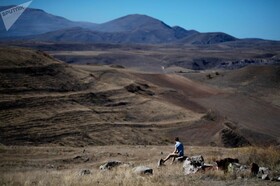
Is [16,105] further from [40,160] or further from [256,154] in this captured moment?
[256,154]

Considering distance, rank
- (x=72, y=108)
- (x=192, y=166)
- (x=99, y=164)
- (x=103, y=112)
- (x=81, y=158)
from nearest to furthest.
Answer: (x=192, y=166) < (x=99, y=164) < (x=81, y=158) < (x=72, y=108) < (x=103, y=112)

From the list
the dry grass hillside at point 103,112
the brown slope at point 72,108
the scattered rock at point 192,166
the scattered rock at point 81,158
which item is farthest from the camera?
the dry grass hillside at point 103,112

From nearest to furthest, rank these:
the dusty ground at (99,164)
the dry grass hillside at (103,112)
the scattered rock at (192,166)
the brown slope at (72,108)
→ the dusty ground at (99,164) → the scattered rock at (192,166) → the brown slope at (72,108) → the dry grass hillside at (103,112)

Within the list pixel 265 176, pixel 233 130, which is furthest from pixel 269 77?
pixel 265 176


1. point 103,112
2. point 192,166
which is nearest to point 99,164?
point 192,166

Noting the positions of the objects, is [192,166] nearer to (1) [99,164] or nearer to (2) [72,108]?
(1) [99,164]

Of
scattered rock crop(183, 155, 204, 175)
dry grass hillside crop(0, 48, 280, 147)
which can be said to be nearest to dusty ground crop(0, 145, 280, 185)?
scattered rock crop(183, 155, 204, 175)

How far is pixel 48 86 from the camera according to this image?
34.1m

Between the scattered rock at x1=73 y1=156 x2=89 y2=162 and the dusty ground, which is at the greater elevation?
the dusty ground

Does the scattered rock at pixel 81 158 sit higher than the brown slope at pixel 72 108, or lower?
lower

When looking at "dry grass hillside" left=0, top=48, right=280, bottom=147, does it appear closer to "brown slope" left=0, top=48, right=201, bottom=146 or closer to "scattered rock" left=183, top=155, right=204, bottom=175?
"brown slope" left=0, top=48, right=201, bottom=146

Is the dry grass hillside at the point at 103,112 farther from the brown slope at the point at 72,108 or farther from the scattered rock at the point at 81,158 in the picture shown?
the scattered rock at the point at 81,158

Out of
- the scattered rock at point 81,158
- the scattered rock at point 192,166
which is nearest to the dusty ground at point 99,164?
the scattered rock at point 81,158

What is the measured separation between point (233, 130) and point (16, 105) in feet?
58.2
